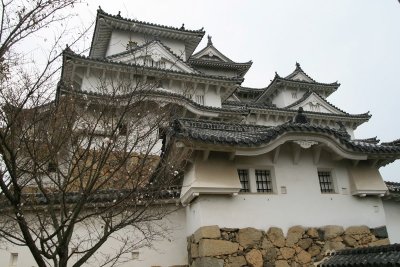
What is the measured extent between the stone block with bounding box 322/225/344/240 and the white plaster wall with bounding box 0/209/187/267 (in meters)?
3.37

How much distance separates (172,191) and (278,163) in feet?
8.88

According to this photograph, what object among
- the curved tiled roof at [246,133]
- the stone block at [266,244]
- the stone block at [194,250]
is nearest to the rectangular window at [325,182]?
the curved tiled roof at [246,133]

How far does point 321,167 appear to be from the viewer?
8.75 metres

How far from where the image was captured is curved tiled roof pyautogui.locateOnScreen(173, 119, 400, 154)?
24.3 ft

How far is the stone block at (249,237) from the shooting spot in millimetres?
7332

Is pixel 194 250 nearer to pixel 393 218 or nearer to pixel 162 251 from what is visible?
pixel 162 251

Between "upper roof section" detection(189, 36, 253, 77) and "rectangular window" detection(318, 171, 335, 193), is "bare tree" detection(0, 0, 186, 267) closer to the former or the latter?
"rectangular window" detection(318, 171, 335, 193)

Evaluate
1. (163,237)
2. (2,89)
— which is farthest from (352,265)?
(2,89)

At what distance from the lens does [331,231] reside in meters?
7.95

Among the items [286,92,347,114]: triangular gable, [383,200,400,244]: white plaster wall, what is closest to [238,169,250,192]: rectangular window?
[383,200,400,244]: white plaster wall

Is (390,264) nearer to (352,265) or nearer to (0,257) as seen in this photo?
(352,265)

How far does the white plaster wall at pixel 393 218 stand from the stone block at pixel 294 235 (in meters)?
3.67

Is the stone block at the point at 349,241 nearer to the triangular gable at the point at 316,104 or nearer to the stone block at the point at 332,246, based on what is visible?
the stone block at the point at 332,246

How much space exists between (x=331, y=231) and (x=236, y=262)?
97.2 inches
